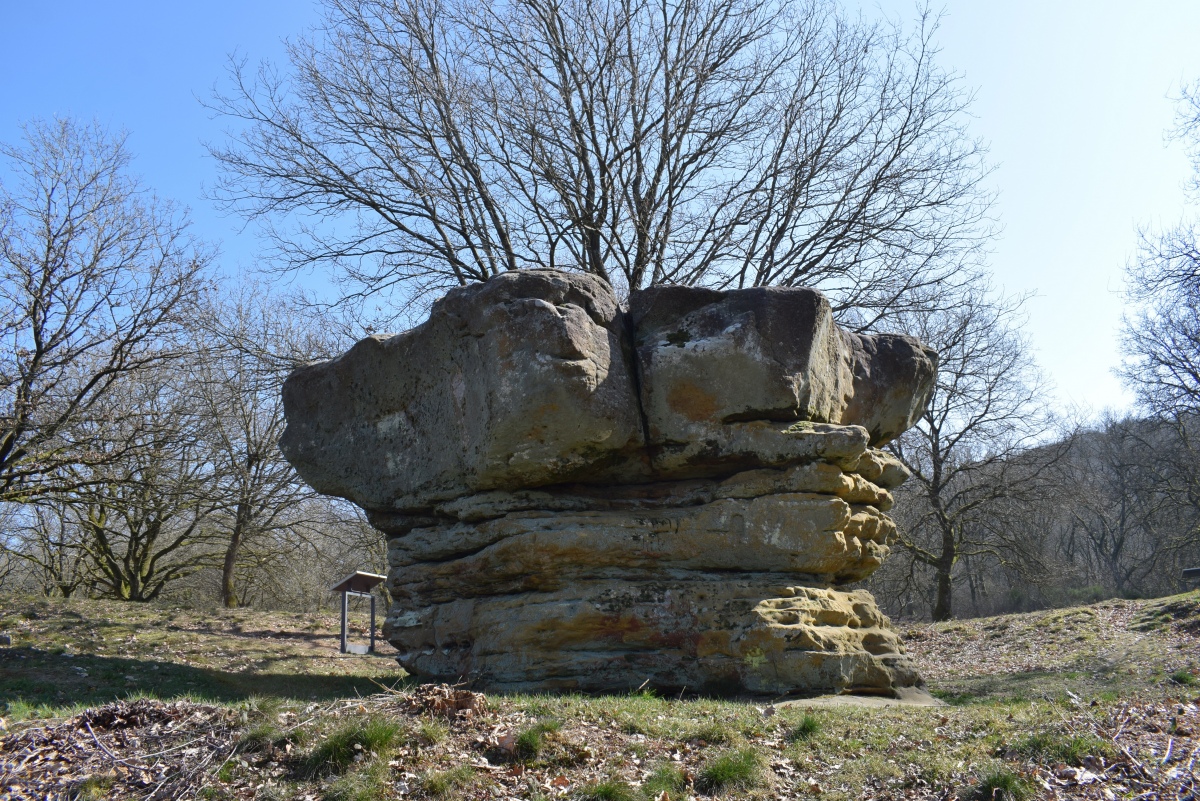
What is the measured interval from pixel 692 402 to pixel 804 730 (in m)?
3.81

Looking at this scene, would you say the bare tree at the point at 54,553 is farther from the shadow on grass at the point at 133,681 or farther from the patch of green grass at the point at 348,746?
the patch of green grass at the point at 348,746

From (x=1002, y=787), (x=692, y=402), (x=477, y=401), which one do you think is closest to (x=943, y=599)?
(x=692, y=402)

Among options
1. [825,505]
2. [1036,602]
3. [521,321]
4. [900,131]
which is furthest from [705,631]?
[1036,602]

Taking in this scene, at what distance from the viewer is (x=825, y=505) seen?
29.9 feet

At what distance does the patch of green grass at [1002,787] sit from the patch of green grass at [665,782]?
5.95ft

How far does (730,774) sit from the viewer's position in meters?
5.57

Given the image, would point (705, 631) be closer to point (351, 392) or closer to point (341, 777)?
point (341, 777)

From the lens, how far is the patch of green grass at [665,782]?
541cm

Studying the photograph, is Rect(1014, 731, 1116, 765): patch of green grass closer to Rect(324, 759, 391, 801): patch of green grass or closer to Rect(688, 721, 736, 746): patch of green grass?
Rect(688, 721, 736, 746): patch of green grass

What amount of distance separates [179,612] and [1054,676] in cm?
1453

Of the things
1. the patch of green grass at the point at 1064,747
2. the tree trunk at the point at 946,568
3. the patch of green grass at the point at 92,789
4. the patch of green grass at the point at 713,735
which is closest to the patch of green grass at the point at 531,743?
the patch of green grass at the point at 713,735

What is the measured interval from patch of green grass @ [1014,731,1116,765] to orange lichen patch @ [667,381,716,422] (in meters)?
4.42

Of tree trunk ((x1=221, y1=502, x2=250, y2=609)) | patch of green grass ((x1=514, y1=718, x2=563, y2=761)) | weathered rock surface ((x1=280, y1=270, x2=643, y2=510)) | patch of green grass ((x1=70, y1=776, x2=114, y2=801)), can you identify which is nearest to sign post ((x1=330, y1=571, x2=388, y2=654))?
weathered rock surface ((x1=280, y1=270, x2=643, y2=510))

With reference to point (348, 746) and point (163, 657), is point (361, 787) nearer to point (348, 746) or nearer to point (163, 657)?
point (348, 746)
